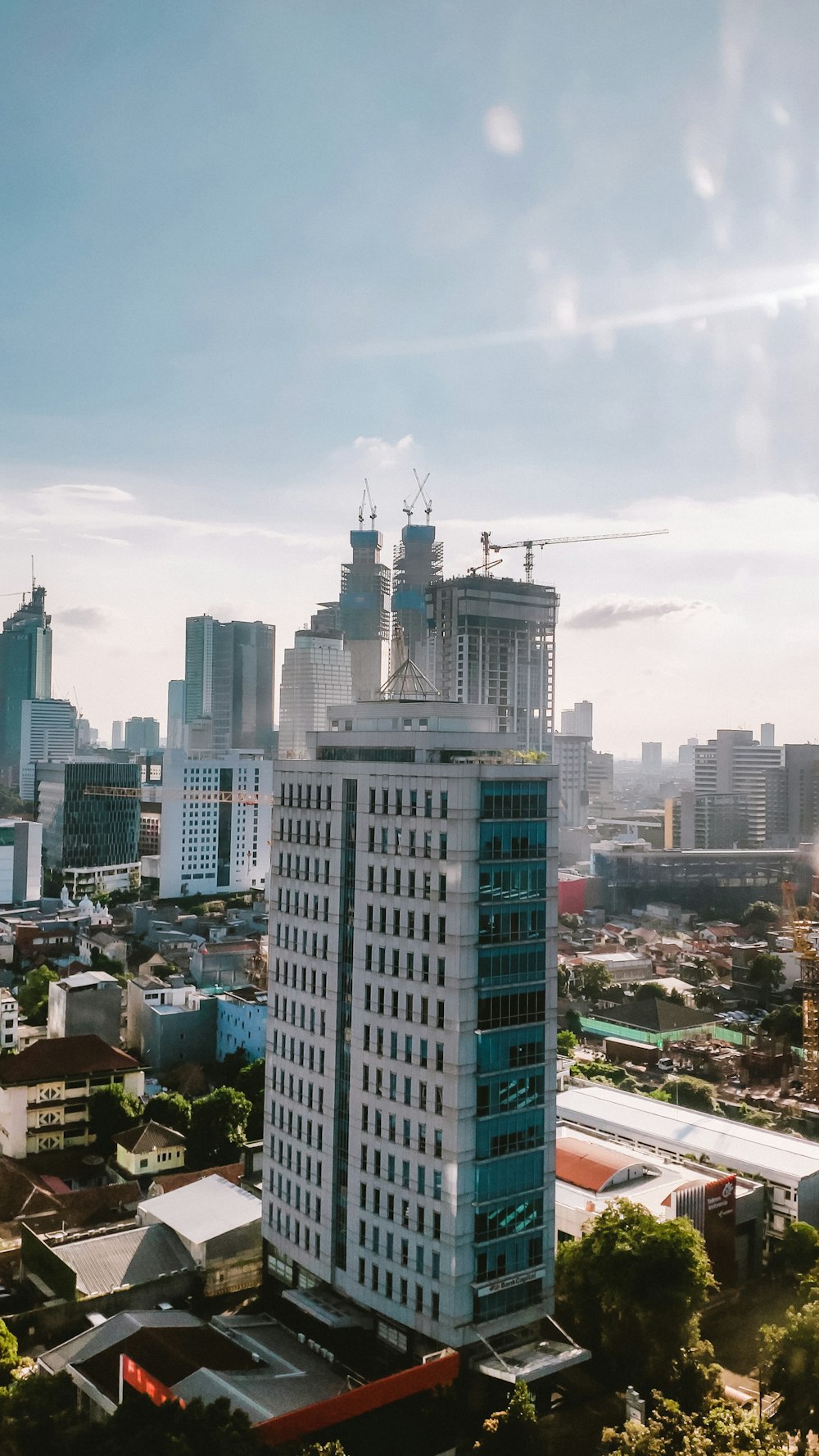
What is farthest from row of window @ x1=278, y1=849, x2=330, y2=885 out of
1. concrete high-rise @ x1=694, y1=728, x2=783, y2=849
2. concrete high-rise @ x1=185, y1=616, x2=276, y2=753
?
concrete high-rise @ x1=185, y1=616, x2=276, y2=753

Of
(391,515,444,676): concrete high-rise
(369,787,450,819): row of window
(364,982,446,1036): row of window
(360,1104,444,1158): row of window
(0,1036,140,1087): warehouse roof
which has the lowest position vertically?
(0,1036,140,1087): warehouse roof

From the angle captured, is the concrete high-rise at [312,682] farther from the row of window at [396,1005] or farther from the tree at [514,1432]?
the tree at [514,1432]

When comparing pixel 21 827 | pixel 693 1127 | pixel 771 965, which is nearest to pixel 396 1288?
pixel 693 1127

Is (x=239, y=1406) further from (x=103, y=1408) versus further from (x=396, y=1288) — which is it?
(x=396, y=1288)

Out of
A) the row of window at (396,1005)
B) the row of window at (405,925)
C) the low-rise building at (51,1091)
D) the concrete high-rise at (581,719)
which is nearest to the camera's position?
the row of window at (396,1005)

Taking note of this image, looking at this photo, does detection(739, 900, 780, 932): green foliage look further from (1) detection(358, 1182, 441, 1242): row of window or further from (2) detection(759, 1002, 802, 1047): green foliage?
(1) detection(358, 1182, 441, 1242): row of window

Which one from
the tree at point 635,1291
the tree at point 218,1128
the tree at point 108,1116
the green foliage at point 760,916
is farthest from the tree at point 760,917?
the tree at point 635,1291
